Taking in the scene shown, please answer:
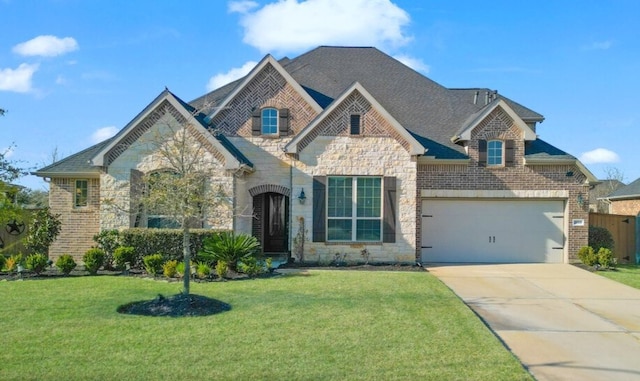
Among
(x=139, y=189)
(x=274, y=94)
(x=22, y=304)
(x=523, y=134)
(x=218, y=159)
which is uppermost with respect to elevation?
(x=274, y=94)

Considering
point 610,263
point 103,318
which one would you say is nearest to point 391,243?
point 610,263

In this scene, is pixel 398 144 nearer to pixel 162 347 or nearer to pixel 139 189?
pixel 139 189

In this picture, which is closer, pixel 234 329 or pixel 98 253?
pixel 234 329

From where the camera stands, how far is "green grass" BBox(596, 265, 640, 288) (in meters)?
13.2

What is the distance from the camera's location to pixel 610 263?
15.9 m

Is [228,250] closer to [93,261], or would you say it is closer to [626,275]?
[93,261]

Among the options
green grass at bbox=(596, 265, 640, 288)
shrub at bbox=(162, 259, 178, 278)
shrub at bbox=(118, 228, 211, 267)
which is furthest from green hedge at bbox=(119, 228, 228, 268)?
green grass at bbox=(596, 265, 640, 288)

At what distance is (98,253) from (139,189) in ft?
6.84

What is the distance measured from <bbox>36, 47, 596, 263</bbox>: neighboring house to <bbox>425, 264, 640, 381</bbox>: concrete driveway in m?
1.89

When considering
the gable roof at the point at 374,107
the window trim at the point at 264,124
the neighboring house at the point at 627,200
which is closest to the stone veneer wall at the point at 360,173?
the gable roof at the point at 374,107

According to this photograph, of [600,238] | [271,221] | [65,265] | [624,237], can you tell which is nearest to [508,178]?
[600,238]

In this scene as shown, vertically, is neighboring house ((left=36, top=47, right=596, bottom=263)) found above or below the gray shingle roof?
below

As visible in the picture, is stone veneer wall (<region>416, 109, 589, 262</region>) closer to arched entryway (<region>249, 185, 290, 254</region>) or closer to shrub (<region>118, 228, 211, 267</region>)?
arched entryway (<region>249, 185, 290, 254</region>)

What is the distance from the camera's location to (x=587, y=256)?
52.4 feet
